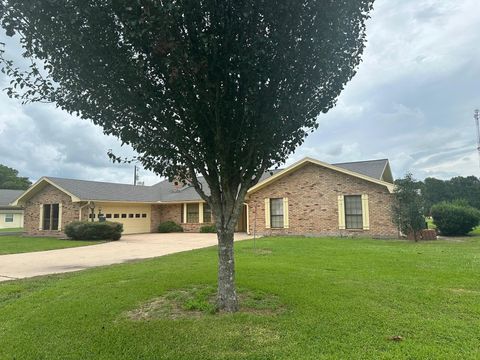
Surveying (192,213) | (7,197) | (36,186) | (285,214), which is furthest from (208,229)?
(7,197)

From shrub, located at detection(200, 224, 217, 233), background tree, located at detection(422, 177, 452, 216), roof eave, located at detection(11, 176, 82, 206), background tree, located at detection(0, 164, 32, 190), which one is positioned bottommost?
shrub, located at detection(200, 224, 217, 233)

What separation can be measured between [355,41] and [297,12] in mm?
1347

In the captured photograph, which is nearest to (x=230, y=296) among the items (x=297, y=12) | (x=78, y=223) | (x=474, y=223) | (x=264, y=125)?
(x=264, y=125)

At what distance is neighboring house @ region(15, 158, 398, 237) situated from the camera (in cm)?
1748

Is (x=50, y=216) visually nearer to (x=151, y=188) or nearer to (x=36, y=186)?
(x=36, y=186)

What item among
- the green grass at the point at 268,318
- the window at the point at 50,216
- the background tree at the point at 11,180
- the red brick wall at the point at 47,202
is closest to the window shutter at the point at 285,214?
the green grass at the point at 268,318

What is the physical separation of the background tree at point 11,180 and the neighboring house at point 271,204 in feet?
123

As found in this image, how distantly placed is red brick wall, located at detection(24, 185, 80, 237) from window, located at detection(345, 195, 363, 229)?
16131mm

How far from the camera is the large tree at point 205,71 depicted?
427 cm

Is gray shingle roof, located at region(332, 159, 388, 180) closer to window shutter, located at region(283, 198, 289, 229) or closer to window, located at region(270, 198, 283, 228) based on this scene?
window shutter, located at region(283, 198, 289, 229)

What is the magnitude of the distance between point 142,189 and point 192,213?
5.14m

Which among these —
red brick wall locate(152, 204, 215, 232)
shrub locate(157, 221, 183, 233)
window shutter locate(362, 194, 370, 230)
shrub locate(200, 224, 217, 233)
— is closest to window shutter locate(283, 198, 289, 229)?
window shutter locate(362, 194, 370, 230)

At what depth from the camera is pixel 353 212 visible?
17812 mm

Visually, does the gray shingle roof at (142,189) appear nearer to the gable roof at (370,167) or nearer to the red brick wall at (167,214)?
the gable roof at (370,167)
